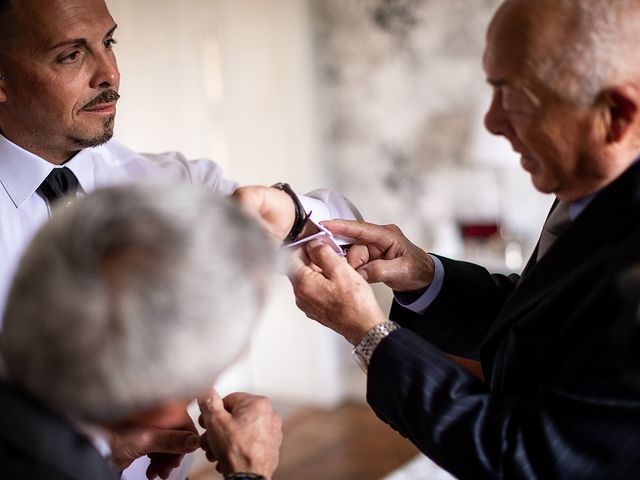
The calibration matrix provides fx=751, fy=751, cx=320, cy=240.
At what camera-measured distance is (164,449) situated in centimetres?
144

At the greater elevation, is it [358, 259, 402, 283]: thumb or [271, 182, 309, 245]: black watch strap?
[271, 182, 309, 245]: black watch strap

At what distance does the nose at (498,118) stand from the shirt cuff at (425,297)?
493 mm

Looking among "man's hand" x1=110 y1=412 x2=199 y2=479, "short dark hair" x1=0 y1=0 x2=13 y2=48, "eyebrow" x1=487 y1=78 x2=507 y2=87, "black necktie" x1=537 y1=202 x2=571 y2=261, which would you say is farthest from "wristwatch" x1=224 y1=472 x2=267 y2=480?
"short dark hair" x1=0 y1=0 x2=13 y2=48

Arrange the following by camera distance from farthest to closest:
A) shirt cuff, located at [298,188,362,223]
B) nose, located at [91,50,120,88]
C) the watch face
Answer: nose, located at [91,50,120,88] → shirt cuff, located at [298,188,362,223] → the watch face

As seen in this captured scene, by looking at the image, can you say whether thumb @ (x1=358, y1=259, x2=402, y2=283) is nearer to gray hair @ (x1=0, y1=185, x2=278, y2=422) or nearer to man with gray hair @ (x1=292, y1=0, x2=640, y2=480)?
man with gray hair @ (x1=292, y1=0, x2=640, y2=480)

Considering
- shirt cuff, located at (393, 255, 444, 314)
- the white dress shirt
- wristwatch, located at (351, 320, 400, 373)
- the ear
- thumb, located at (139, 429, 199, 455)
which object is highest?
the white dress shirt

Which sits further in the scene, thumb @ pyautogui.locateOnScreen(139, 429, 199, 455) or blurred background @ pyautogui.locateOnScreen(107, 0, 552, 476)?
blurred background @ pyautogui.locateOnScreen(107, 0, 552, 476)

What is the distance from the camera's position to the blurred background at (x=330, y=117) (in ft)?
13.3

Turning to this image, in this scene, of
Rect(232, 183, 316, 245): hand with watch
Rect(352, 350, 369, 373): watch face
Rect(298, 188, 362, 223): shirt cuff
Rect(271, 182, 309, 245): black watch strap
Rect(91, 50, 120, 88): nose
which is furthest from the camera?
Rect(91, 50, 120, 88): nose

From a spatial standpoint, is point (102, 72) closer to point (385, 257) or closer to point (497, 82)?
point (385, 257)

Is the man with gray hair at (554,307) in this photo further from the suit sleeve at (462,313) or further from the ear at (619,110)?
the suit sleeve at (462,313)

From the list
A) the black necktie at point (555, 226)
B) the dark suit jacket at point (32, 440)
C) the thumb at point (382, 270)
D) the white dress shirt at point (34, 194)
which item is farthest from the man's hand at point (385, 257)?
the dark suit jacket at point (32, 440)

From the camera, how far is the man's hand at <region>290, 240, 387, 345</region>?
1335 mm

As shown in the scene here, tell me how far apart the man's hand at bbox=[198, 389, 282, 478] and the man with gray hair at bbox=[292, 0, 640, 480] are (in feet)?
0.63
